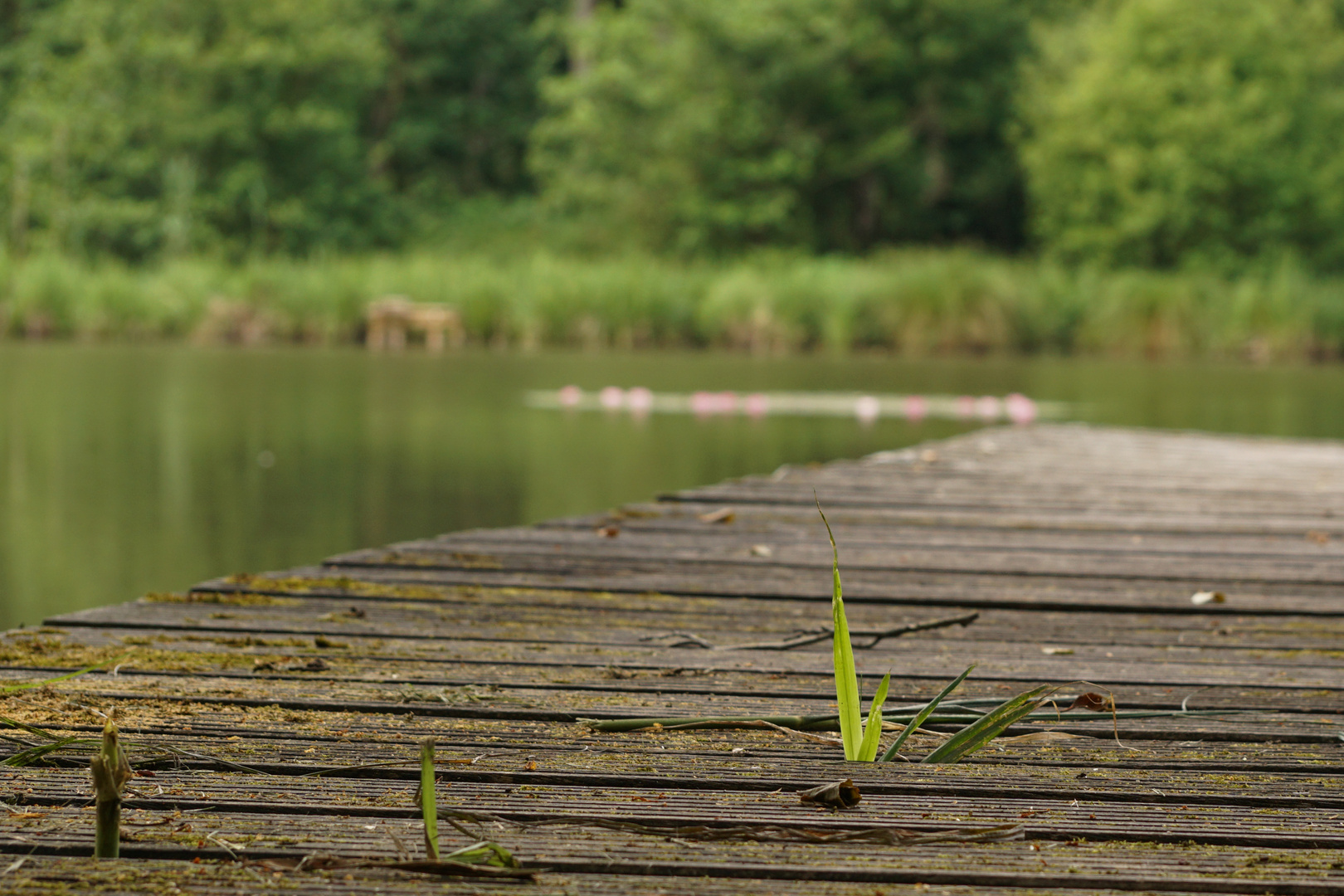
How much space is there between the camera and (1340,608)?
2.88 metres

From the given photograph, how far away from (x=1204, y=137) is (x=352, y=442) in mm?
22061

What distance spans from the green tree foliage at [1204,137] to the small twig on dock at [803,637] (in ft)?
86.6

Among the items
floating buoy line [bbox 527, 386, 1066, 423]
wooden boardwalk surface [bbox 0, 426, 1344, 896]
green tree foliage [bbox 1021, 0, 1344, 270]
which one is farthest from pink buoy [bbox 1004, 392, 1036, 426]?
green tree foliage [bbox 1021, 0, 1344, 270]

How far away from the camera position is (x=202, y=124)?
29.2 m

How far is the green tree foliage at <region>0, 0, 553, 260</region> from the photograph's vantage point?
28.3 metres

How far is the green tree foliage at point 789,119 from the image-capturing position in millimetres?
28328

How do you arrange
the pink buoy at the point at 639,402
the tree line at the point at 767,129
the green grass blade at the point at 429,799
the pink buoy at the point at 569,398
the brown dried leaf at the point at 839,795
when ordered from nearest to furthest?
the green grass blade at the point at 429,799 < the brown dried leaf at the point at 839,795 < the pink buoy at the point at 639,402 < the pink buoy at the point at 569,398 < the tree line at the point at 767,129

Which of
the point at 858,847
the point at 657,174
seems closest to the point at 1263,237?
the point at 657,174

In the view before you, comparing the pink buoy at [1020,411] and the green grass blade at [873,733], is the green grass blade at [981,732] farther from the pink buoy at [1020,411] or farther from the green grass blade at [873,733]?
the pink buoy at [1020,411]

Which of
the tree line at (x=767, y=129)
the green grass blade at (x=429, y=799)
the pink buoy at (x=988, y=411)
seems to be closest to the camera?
the green grass blade at (x=429, y=799)

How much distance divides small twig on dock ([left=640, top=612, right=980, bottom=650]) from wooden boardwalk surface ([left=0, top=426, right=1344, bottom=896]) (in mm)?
13

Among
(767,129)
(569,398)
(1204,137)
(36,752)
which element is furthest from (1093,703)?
(767,129)

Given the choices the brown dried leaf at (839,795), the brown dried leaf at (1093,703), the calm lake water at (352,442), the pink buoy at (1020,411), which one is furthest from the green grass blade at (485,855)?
the pink buoy at (1020,411)

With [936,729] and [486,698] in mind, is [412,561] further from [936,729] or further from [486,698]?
[936,729]
